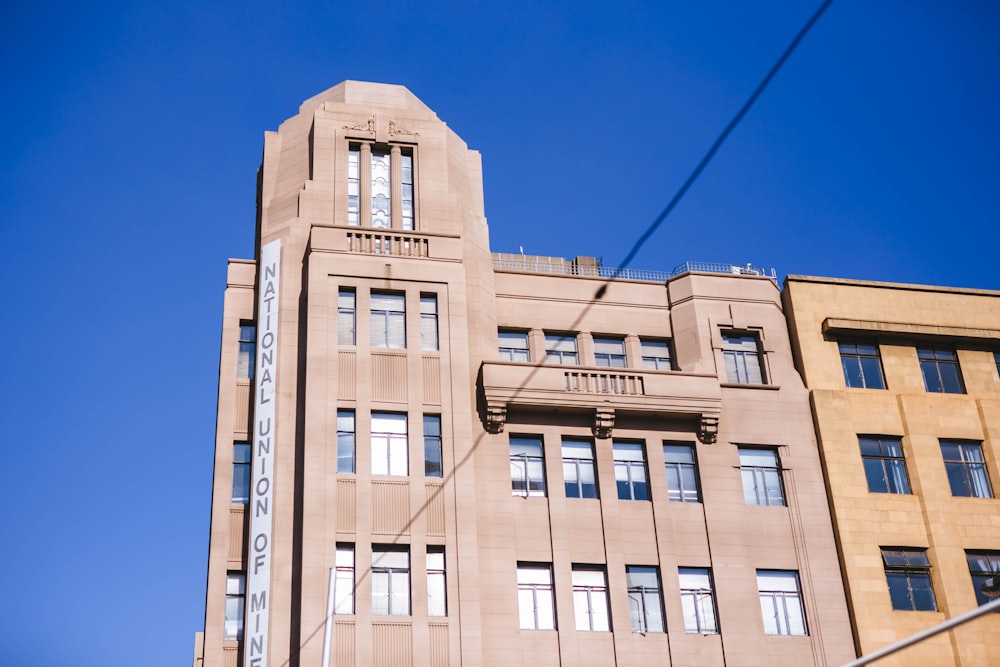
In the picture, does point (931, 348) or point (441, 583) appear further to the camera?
point (931, 348)

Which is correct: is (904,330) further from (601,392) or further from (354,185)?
(354,185)

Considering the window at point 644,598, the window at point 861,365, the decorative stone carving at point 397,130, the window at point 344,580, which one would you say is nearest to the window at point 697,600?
the window at point 644,598

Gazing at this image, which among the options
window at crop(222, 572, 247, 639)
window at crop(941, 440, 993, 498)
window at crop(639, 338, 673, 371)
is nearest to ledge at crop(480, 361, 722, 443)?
window at crop(639, 338, 673, 371)

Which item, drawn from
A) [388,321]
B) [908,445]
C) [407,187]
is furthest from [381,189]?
[908,445]

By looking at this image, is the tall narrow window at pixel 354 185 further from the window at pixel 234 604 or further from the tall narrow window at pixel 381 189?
the window at pixel 234 604

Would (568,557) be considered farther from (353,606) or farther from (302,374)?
(302,374)

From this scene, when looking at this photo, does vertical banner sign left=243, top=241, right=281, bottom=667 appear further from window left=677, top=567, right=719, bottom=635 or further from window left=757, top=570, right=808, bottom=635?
window left=757, top=570, right=808, bottom=635

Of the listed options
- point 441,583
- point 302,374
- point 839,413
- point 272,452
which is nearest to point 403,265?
point 302,374

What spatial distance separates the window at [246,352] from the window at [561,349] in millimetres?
10578

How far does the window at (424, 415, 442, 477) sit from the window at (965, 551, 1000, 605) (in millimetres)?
19007

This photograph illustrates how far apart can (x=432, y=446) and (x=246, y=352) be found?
7.62 meters

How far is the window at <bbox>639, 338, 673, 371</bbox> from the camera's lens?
47.0m

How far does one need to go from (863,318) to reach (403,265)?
18053mm

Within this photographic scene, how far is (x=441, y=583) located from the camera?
38.8m
